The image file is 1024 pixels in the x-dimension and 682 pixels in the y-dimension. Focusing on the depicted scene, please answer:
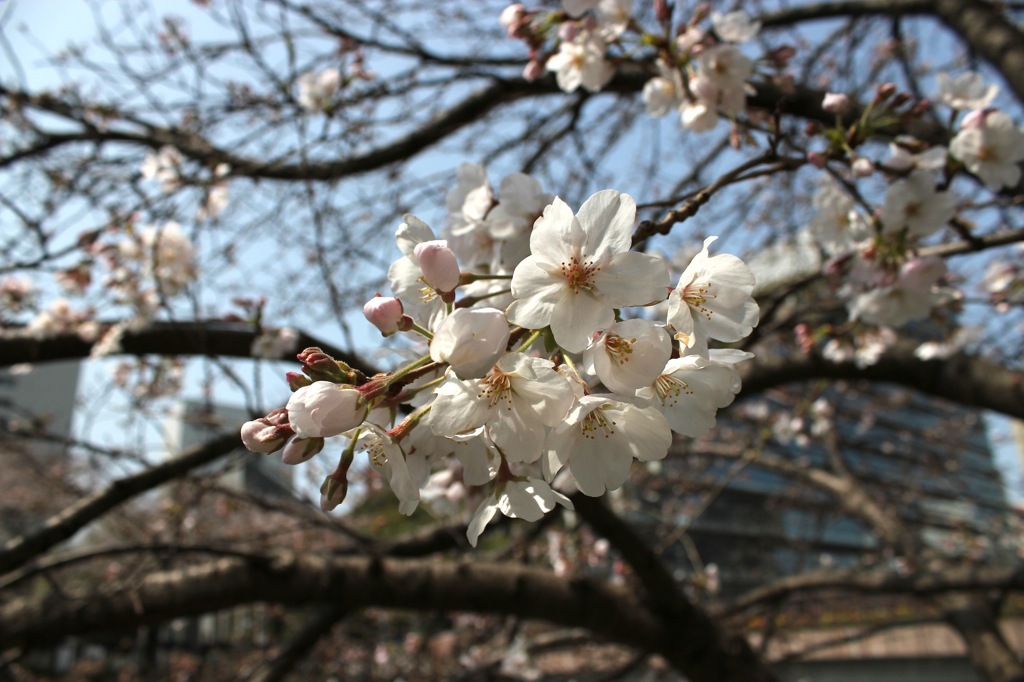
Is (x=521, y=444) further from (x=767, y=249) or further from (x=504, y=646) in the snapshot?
(x=767, y=249)

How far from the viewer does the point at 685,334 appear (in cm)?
76

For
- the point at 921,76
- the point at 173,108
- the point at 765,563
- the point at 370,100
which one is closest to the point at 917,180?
the point at 370,100

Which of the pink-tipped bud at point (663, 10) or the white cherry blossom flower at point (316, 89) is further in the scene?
the white cherry blossom flower at point (316, 89)

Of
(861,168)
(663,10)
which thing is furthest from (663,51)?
(861,168)

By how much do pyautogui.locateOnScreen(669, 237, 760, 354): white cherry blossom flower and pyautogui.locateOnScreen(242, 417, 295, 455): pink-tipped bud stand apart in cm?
45

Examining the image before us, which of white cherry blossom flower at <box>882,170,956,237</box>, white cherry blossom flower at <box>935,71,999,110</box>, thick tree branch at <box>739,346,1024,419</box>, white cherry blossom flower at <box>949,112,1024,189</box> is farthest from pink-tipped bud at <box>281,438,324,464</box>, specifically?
thick tree branch at <box>739,346,1024,419</box>

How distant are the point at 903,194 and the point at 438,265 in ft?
3.71

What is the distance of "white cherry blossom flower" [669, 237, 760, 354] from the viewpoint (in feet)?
2.54

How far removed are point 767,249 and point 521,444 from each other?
4.34m

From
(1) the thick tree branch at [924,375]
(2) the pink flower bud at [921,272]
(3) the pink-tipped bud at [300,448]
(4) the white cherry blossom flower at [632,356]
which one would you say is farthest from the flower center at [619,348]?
(1) the thick tree branch at [924,375]

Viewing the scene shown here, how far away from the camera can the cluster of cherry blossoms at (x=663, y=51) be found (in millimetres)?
1629

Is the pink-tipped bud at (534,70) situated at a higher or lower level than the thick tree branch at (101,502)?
higher

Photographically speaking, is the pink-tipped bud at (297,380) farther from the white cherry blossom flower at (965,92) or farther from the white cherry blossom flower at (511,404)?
the white cherry blossom flower at (965,92)

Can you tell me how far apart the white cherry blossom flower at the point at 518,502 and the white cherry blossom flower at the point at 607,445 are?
0.15ft
